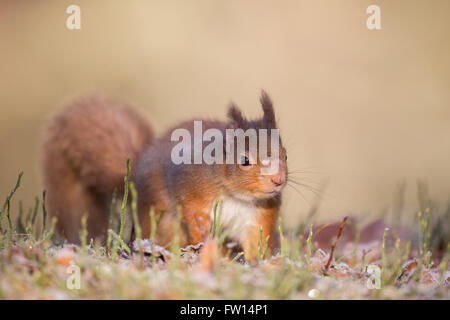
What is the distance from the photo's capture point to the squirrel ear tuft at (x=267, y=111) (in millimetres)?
2137

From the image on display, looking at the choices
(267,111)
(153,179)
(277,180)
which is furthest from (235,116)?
(153,179)

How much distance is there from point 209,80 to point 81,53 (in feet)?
6.09

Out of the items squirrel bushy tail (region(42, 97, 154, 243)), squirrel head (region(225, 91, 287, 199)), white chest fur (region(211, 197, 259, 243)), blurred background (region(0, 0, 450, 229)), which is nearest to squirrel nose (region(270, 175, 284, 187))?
squirrel head (region(225, 91, 287, 199))

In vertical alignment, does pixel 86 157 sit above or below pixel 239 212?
above

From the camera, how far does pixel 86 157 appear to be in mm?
2936

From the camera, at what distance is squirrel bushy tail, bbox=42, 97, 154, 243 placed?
289cm

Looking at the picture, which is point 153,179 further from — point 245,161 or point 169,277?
point 169,277

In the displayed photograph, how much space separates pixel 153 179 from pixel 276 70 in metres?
4.35

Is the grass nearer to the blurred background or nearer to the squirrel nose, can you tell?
the squirrel nose

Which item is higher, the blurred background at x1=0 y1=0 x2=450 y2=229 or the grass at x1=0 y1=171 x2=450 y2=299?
the blurred background at x1=0 y1=0 x2=450 y2=229

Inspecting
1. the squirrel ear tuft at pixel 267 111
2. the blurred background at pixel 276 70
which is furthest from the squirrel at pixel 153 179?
the blurred background at pixel 276 70

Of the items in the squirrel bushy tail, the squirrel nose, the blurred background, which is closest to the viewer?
the squirrel nose
